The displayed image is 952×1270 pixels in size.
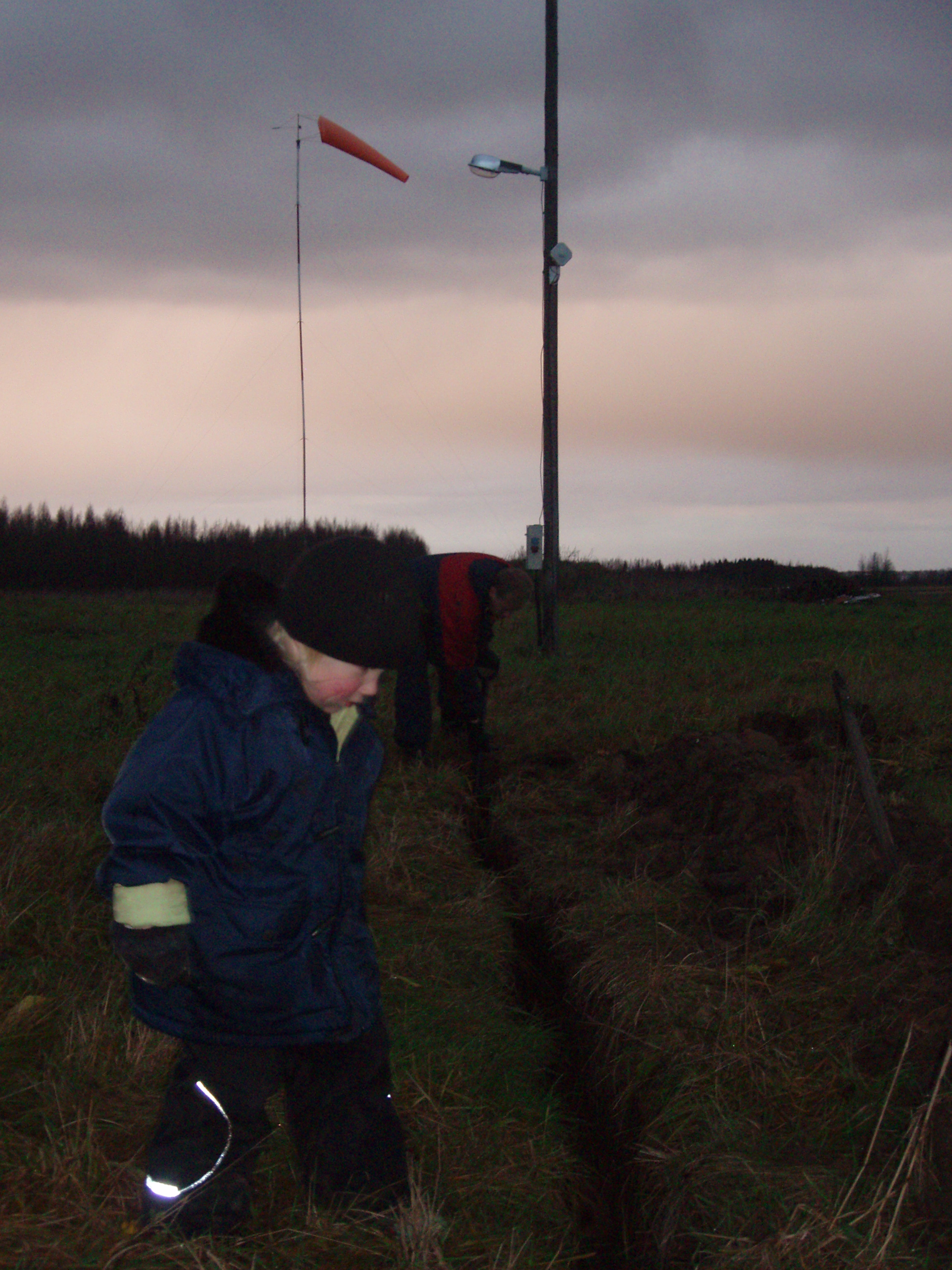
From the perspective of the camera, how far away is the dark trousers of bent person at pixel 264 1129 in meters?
2.43

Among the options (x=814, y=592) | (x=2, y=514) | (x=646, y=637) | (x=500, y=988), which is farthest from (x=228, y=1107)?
(x=2, y=514)

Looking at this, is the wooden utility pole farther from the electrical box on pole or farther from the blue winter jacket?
the blue winter jacket

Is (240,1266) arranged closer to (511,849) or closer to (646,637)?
(511,849)

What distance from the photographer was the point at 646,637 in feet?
45.2

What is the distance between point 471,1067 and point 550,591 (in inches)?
364

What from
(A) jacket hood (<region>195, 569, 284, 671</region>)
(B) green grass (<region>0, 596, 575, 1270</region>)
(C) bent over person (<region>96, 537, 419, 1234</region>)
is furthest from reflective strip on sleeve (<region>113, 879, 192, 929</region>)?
(B) green grass (<region>0, 596, 575, 1270</region>)

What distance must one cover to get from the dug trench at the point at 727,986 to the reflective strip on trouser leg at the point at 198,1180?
1.02 m

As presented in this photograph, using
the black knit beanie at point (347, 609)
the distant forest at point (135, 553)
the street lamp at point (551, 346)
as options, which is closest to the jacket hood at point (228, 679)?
the black knit beanie at point (347, 609)

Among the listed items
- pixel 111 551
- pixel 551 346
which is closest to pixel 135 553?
pixel 111 551

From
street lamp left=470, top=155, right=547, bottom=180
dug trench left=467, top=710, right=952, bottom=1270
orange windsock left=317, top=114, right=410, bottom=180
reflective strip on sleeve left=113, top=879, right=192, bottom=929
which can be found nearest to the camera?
reflective strip on sleeve left=113, top=879, right=192, bottom=929

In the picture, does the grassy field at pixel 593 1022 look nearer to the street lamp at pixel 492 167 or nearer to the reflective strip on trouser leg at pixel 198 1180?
the reflective strip on trouser leg at pixel 198 1180

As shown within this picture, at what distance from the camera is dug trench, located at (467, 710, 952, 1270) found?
2918 millimetres

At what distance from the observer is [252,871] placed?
240 cm

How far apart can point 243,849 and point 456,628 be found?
5.39 m
